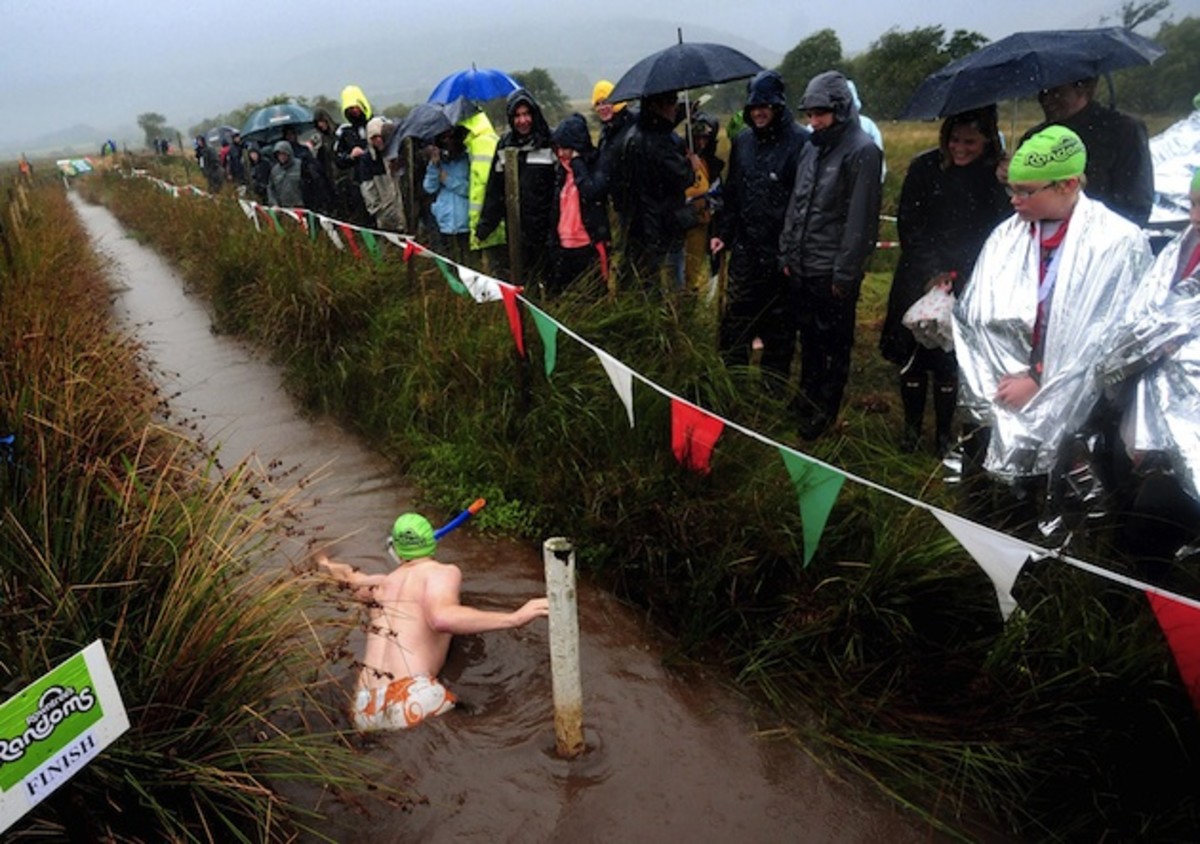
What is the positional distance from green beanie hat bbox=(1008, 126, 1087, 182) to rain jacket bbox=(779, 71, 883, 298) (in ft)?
3.79

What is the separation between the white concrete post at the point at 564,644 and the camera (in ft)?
8.28

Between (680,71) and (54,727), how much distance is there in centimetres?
518

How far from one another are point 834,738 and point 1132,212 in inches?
127

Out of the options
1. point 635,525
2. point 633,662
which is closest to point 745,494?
point 635,525

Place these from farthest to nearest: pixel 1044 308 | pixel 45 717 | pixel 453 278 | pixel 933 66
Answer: pixel 933 66
pixel 453 278
pixel 1044 308
pixel 45 717

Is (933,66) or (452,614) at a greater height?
(933,66)

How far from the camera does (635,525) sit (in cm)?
392

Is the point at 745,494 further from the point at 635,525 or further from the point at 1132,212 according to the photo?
the point at 1132,212

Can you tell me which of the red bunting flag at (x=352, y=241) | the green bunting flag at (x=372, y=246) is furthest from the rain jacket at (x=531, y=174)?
the red bunting flag at (x=352, y=241)


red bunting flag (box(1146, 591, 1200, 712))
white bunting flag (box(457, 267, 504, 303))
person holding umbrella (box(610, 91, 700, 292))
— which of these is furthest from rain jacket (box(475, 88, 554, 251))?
red bunting flag (box(1146, 591, 1200, 712))

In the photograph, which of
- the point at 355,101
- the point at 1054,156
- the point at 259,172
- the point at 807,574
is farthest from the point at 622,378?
the point at 259,172

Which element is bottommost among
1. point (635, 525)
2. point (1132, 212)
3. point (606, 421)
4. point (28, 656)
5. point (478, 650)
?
point (478, 650)

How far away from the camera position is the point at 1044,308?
10.5 feet

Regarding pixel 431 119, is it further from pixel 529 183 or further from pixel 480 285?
pixel 480 285
